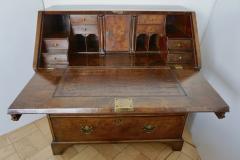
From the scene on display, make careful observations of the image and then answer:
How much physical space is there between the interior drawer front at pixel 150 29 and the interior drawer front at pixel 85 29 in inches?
10.5

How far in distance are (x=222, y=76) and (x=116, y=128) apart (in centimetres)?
69

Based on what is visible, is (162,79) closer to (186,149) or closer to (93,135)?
(93,135)

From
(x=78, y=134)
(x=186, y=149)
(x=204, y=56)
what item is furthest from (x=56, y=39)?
(x=186, y=149)

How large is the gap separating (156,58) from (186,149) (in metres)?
0.72

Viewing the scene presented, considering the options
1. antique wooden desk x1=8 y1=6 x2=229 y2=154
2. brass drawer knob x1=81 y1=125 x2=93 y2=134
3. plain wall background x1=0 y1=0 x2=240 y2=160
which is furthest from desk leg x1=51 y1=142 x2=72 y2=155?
plain wall background x1=0 y1=0 x2=240 y2=160

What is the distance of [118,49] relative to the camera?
46.6 inches

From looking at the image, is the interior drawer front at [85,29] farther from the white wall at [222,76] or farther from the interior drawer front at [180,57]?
the white wall at [222,76]

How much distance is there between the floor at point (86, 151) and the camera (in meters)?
1.30

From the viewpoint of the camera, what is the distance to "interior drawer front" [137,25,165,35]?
44.5 inches

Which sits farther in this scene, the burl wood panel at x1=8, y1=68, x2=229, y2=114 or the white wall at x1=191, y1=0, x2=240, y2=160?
the white wall at x1=191, y1=0, x2=240, y2=160

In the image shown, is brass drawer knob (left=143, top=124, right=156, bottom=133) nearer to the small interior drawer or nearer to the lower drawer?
the lower drawer

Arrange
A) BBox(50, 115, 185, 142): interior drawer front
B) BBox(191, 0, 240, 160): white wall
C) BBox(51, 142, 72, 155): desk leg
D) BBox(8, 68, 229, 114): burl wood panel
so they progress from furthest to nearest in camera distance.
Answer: BBox(51, 142, 72, 155): desk leg, BBox(50, 115, 185, 142): interior drawer front, BBox(191, 0, 240, 160): white wall, BBox(8, 68, 229, 114): burl wood panel

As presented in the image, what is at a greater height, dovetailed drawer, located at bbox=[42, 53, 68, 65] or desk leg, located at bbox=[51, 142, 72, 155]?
dovetailed drawer, located at bbox=[42, 53, 68, 65]

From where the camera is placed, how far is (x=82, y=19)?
43.8 inches
